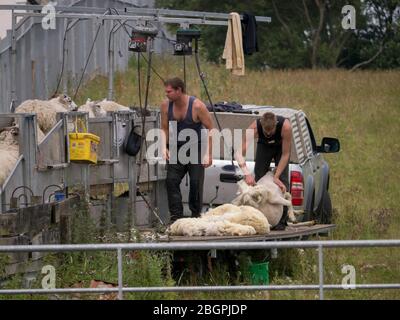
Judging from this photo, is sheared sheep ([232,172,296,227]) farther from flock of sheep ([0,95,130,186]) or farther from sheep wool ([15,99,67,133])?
sheep wool ([15,99,67,133])

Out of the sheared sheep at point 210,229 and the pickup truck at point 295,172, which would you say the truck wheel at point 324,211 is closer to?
the pickup truck at point 295,172

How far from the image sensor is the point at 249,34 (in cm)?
1911

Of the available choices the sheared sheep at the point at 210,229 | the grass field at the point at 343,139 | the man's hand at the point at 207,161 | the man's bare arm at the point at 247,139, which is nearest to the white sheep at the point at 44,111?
the man's hand at the point at 207,161

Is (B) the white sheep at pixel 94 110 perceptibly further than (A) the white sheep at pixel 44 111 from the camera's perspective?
Yes

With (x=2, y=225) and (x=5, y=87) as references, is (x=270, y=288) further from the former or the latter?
(x=5, y=87)

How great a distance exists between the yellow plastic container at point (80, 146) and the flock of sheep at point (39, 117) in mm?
241

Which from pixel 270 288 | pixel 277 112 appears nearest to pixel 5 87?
pixel 277 112

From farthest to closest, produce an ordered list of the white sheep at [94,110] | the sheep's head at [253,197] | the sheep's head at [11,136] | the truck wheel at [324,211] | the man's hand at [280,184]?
the truck wheel at [324,211] < the white sheep at [94,110] < the man's hand at [280,184] < the sheep's head at [253,197] < the sheep's head at [11,136]

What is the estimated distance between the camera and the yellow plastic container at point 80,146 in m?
14.4

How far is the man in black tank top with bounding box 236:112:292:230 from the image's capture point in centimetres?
1498

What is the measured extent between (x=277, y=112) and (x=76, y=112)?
340 cm

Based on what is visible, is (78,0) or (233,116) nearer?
(233,116)
